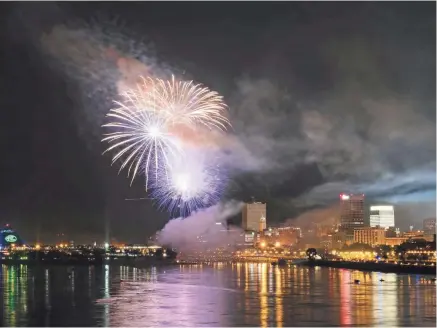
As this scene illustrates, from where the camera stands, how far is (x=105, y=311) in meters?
31.4

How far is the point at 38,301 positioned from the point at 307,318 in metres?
17.1

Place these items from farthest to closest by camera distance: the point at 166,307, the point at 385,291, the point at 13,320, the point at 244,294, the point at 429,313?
the point at 385,291 → the point at 244,294 → the point at 166,307 → the point at 429,313 → the point at 13,320

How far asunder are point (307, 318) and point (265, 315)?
2094 mm

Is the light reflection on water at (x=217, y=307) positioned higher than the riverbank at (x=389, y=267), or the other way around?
the light reflection on water at (x=217, y=307)

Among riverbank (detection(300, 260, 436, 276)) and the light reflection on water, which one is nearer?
the light reflection on water

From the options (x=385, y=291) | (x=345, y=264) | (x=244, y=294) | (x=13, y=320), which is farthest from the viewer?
(x=345, y=264)

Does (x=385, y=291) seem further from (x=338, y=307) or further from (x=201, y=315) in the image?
(x=201, y=315)

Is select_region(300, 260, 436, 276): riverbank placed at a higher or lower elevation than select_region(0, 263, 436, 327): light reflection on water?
lower

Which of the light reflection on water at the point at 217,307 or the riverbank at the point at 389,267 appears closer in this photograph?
the light reflection on water at the point at 217,307

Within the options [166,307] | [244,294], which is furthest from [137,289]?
[166,307]

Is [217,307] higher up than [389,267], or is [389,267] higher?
[217,307]

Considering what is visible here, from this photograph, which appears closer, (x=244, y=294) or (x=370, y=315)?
(x=370, y=315)

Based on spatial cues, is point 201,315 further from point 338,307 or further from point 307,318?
point 338,307

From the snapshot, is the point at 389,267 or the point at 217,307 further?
the point at 389,267
